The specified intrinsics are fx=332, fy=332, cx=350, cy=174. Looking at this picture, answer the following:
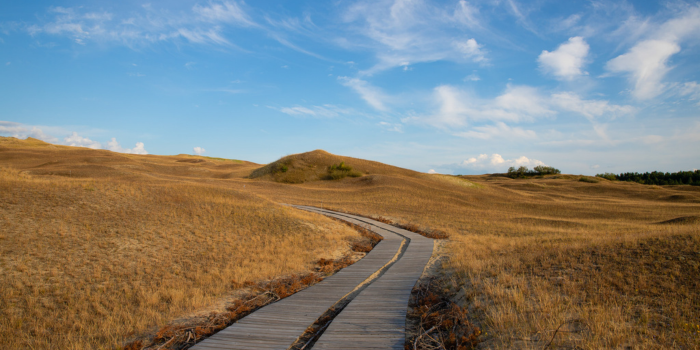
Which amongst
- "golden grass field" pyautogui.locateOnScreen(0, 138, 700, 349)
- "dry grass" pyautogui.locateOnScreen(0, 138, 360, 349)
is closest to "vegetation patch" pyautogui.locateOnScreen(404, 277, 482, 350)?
"golden grass field" pyautogui.locateOnScreen(0, 138, 700, 349)

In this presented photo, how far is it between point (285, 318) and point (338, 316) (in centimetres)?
114

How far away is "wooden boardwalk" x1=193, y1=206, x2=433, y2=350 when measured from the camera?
5.80 m

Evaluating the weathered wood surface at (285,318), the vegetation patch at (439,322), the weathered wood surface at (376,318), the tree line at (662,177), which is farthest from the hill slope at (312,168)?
the tree line at (662,177)

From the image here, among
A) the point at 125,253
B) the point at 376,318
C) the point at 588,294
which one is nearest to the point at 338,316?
the point at 376,318

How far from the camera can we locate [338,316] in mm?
6793

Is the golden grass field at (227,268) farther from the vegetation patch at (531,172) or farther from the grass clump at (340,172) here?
the vegetation patch at (531,172)

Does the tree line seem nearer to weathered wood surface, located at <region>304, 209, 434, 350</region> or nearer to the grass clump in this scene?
the grass clump

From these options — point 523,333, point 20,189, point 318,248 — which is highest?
point 20,189

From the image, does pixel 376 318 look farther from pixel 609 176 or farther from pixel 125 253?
pixel 609 176

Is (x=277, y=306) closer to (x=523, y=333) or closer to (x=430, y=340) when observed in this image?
(x=430, y=340)

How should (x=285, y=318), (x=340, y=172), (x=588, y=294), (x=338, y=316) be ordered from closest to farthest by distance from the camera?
(x=588, y=294), (x=338, y=316), (x=285, y=318), (x=340, y=172)

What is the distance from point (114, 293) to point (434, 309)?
8.44m

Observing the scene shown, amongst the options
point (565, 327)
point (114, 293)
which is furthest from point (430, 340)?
point (114, 293)

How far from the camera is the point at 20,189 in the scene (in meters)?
15.4
